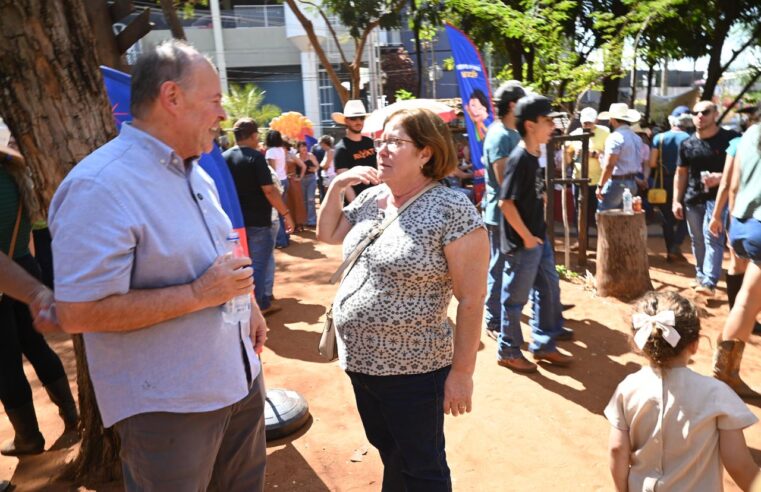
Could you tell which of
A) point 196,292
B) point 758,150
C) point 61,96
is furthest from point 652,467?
point 61,96

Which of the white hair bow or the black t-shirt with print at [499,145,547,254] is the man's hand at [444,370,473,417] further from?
the black t-shirt with print at [499,145,547,254]

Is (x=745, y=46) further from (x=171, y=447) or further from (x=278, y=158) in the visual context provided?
(x=171, y=447)

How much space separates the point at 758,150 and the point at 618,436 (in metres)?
2.47

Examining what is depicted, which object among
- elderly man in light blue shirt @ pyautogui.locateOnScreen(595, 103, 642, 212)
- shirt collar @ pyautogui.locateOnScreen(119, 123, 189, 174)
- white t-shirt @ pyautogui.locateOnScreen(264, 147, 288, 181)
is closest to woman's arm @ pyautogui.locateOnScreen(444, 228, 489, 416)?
shirt collar @ pyautogui.locateOnScreen(119, 123, 189, 174)

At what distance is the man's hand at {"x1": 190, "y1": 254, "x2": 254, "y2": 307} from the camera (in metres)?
1.79

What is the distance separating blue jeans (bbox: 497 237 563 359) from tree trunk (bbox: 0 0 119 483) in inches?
113

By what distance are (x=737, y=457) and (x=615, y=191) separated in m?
6.37

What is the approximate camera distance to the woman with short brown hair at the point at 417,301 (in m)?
2.24

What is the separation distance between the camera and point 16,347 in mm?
3441

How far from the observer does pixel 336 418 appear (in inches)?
159

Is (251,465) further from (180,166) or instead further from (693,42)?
(693,42)

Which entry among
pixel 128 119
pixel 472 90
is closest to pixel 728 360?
pixel 128 119

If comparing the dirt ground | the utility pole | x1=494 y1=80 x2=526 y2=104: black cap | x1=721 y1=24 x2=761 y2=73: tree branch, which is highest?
the utility pole

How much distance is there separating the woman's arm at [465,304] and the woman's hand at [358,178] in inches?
22.4
